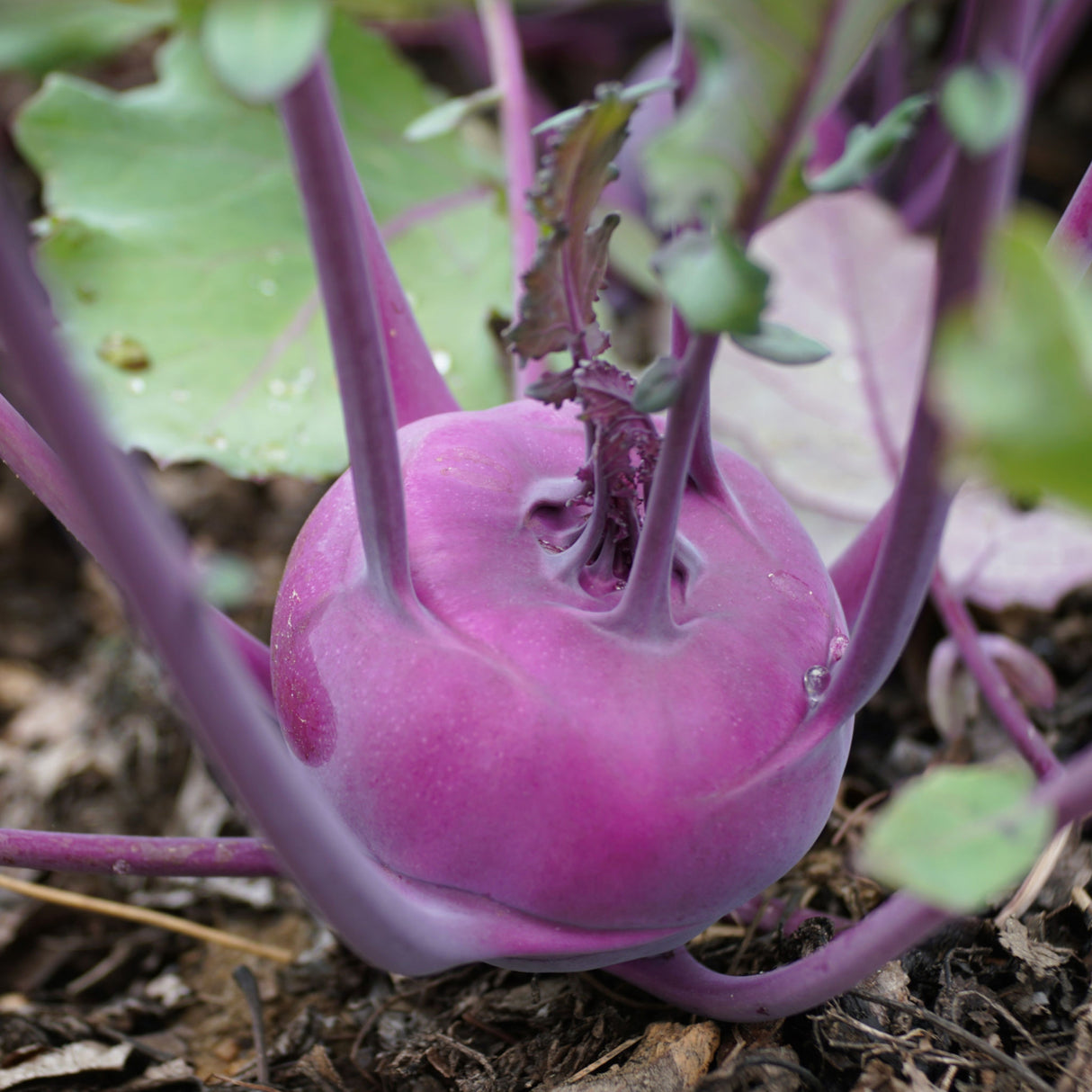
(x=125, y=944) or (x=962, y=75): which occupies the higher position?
(x=962, y=75)

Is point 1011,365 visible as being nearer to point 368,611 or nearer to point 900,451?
point 368,611

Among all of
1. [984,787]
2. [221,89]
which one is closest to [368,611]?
[984,787]

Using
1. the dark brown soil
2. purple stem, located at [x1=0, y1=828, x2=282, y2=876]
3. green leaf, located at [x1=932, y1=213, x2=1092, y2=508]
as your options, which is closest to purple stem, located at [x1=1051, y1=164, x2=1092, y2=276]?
green leaf, located at [x1=932, y1=213, x2=1092, y2=508]

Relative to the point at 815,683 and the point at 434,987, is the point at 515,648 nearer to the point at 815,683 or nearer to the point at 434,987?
the point at 815,683

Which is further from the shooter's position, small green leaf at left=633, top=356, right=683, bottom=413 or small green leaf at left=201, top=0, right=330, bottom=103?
small green leaf at left=633, top=356, right=683, bottom=413

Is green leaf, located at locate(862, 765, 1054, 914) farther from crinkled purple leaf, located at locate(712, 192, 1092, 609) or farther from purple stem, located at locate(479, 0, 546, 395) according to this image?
crinkled purple leaf, located at locate(712, 192, 1092, 609)

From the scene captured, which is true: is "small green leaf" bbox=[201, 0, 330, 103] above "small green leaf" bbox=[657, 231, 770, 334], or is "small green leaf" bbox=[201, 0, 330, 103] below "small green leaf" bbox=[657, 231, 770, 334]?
above

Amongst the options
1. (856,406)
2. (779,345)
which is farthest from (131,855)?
(856,406)
